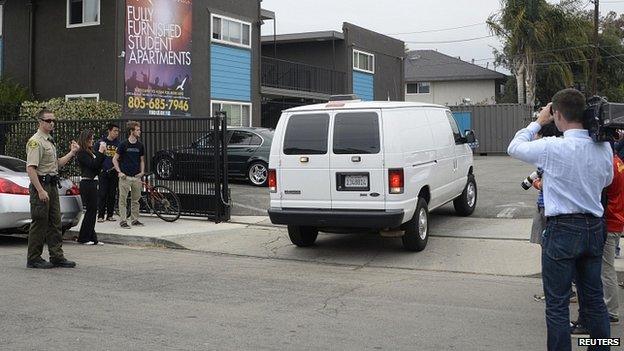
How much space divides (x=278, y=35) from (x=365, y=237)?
66.5 feet

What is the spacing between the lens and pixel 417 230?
926 centimetres

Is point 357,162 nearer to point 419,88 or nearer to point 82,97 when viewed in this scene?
point 82,97

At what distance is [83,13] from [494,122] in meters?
22.8

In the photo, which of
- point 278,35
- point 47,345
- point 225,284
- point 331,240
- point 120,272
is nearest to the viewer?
point 47,345

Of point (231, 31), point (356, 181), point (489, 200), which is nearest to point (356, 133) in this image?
point (356, 181)

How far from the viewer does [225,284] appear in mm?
7590

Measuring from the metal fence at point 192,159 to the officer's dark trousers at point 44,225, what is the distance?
13.0ft

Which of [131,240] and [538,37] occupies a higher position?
[538,37]

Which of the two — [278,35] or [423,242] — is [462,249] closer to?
[423,242]

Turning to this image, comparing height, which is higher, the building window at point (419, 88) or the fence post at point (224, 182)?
the building window at point (419, 88)

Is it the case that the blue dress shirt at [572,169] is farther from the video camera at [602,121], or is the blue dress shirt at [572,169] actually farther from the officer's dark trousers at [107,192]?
the officer's dark trousers at [107,192]

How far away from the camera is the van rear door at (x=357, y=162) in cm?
873

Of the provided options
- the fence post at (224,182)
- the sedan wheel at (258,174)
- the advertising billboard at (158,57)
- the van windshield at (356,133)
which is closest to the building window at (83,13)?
the advertising billboard at (158,57)

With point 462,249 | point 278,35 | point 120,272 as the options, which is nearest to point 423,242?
point 462,249
